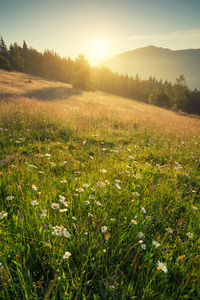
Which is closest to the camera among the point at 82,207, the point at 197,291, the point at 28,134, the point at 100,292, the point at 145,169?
the point at 100,292

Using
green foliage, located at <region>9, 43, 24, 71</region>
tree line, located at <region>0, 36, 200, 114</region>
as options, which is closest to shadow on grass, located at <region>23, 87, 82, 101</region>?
tree line, located at <region>0, 36, 200, 114</region>

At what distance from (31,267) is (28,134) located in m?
5.14

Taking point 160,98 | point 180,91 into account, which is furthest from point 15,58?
point 180,91

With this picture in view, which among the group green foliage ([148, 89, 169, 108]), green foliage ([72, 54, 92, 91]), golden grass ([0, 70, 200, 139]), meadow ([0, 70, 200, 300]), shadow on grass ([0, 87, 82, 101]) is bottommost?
meadow ([0, 70, 200, 300])

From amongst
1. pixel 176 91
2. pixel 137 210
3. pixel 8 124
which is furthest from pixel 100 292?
pixel 176 91

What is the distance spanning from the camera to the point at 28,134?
593 cm

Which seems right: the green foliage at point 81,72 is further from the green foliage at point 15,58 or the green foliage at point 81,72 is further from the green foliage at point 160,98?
the green foliage at point 160,98

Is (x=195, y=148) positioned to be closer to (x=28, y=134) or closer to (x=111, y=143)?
(x=111, y=143)

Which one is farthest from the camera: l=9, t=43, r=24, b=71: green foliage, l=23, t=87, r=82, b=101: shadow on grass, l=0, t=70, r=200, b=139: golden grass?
l=9, t=43, r=24, b=71: green foliage

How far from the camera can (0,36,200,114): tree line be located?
47250 millimetres

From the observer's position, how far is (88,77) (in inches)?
1891

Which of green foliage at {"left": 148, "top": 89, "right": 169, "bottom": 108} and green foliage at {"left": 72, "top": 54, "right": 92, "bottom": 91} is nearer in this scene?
green foliage at {"left": 72, "top": 54, "right": 92, "bottom": 91}

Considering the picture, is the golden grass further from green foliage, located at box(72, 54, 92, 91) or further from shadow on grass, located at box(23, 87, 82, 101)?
green foliage, located at box(72, 54, 92, 91)

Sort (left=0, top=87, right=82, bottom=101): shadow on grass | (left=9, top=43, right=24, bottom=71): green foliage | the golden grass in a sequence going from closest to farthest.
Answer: the golden grass → (left=0, top=87, right=82, bottom=101): shadow on grass → (left=9, top=43, right=24, bottom=71): green foliage
